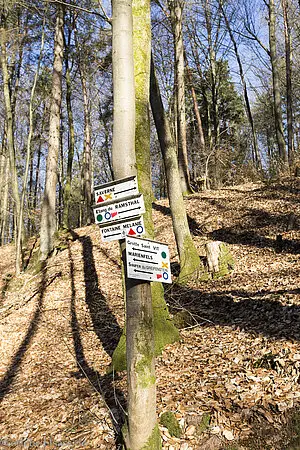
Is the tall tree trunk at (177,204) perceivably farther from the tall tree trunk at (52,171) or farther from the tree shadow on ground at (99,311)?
the tall tree trunk at (52,171)

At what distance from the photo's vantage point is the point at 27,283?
35.5 ft

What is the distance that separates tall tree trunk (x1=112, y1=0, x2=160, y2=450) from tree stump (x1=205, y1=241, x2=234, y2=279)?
5.10 m

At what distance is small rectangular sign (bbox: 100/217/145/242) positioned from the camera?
287cm

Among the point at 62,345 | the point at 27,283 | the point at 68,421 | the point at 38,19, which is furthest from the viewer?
the point at 38,19

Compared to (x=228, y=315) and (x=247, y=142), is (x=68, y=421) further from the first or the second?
(x=247, y=142)

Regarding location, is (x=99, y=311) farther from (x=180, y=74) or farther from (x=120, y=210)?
(x=180, y=74)

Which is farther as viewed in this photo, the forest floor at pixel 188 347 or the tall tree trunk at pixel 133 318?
the forest floor at pixel 188 347

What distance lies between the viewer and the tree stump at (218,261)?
25.7ft

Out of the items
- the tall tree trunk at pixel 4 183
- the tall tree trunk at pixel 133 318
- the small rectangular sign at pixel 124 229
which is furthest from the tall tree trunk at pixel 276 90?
the tall tree trunk at pixel 4 183

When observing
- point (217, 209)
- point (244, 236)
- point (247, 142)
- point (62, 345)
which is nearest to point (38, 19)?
point (217, 209)

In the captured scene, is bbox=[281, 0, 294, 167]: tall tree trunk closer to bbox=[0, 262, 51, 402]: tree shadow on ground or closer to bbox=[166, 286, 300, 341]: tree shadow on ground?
bbox=[166, 286, 300, 341]: tree shadow on ground

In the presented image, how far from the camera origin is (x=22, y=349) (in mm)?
7266

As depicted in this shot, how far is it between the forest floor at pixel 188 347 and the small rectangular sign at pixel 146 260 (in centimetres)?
150

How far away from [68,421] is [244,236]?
6886 millimetres
